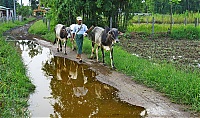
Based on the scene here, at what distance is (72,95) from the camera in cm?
674

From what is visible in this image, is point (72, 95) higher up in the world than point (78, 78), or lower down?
lower down

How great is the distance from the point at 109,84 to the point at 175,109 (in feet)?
7.92

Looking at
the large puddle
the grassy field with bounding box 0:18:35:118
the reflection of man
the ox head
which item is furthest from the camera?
the ox head

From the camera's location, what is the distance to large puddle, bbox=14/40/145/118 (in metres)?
5.63

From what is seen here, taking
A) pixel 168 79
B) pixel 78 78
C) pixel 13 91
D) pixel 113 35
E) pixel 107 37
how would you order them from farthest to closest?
pixel 107 37
pixel 113 35
pixel 78 78
pixel 168 79
pixel 13 91

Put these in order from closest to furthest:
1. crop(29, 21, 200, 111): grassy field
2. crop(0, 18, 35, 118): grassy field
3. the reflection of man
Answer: crop(0, 18, 35, 118): grassy field < crop(29, 21, 200, 111): grassy field < the reflection of man

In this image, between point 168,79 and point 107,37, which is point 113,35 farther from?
point 168,79

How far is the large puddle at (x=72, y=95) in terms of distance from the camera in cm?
563

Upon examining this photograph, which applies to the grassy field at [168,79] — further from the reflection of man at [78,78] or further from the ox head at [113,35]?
the reflection of man at [78,78]

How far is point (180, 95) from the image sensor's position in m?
6.46

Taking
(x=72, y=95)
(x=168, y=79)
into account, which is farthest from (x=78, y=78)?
(x=168, y=79)

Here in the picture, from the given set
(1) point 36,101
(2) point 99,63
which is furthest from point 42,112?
(2) point 99,63

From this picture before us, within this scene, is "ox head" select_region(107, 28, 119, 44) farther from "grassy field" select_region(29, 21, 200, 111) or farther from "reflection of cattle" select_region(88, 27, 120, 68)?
"grassy field" select_region(29, 21, 200, 111)

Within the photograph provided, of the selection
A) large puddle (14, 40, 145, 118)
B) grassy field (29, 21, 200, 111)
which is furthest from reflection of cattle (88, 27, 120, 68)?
large puddle (14, 40, 145, 118)
